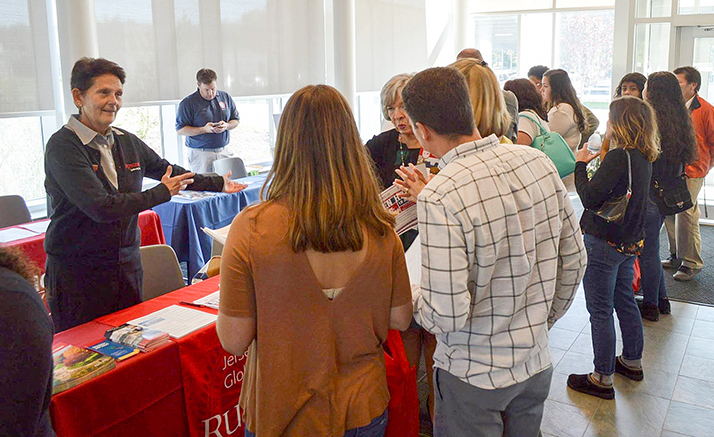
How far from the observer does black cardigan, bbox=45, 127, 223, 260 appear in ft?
7.15

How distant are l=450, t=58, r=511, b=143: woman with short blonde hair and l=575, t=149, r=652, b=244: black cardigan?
1.20 meters

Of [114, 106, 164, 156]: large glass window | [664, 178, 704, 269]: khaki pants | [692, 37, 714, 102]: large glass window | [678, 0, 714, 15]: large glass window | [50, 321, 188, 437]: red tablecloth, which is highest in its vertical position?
[678, 0, 714, 15]: large glass window

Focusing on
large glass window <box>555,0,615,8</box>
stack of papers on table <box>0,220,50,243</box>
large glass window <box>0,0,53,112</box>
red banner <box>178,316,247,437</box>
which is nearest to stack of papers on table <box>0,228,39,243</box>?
stack of papers on table <box>0,220,50,243</box>

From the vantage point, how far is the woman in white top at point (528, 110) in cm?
313

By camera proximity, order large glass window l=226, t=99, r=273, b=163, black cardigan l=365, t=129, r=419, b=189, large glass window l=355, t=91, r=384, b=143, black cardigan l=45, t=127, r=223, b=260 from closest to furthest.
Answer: black cardigan l=45, t=127, r=223, b=260 < black cardigan l=365, t=129, r=419, b=189 < large glass window l=226, t=99, r=273, b=163 < large glass window l=355, t=91, r=384, b=143

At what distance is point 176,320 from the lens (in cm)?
217

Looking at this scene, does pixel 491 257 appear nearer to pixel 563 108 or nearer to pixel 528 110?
pixel 528 110

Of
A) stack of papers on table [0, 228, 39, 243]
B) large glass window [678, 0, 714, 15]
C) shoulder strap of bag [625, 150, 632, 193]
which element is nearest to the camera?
shoulder strap of bag [625, 150, 632, 193]

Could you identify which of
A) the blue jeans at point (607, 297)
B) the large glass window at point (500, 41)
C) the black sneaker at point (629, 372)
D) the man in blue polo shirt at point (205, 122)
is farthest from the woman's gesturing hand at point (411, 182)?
the large glass window at point (500, 41)

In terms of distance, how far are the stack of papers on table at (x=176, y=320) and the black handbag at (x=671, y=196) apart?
10.1 feet

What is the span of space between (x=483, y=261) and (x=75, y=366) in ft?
4.01

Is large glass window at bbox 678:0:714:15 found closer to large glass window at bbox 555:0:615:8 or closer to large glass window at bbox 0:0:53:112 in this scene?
large glass window at bbox 555:0:615:8

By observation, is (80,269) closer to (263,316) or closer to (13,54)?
(263,316)

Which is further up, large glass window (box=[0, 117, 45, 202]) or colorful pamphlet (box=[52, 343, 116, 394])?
large glass window (box=[0, 117, 45, 202])
